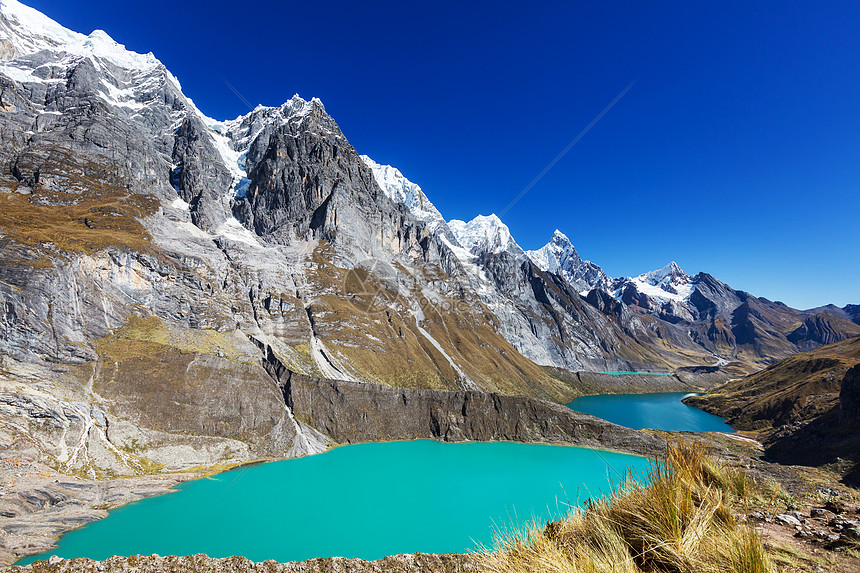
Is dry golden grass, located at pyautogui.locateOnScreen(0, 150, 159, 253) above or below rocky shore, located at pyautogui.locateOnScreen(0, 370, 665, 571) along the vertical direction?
above

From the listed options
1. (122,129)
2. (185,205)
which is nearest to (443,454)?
(185,205)

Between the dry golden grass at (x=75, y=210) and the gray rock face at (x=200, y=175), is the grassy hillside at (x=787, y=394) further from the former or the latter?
the gray rock face at (x=200, y=175)

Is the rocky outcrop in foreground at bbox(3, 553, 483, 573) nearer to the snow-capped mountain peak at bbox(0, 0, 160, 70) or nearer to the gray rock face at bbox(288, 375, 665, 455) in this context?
the gray rock face at bbox(288, 375, 665, 455)

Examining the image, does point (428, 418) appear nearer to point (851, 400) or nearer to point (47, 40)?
point (851, 400)

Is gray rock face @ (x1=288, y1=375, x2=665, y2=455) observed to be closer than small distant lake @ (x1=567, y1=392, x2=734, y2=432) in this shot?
Yes

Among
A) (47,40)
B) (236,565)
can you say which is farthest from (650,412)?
(47,40)

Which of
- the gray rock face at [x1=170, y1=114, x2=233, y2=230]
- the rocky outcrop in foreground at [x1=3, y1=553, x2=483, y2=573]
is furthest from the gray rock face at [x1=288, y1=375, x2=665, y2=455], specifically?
the gray rock face at [x1=170, y1=114, x2=233, y2=230]
